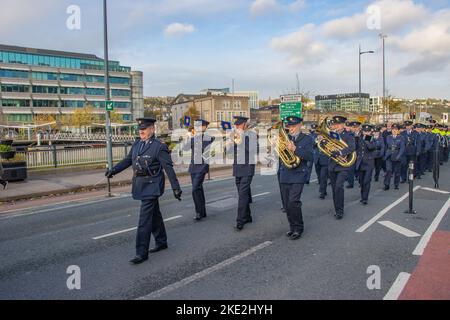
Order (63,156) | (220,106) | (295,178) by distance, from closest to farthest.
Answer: (295,178) → (63,156) → (220,106)

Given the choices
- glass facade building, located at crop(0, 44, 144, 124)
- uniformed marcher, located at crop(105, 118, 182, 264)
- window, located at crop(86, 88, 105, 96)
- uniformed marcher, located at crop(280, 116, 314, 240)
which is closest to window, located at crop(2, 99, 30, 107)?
glass facade building, located at crop(0, 44, 144, 124)

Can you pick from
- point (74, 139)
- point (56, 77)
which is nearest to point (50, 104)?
point (56, 77)

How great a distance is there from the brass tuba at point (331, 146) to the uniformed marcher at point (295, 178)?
175cm

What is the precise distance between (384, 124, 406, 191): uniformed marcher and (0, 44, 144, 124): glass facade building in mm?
84246

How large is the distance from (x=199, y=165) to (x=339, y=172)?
3.15 metres

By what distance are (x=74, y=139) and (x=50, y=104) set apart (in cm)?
3875

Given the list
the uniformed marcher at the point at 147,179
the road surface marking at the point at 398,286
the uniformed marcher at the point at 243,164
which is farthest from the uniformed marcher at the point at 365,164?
the uniformed marcher at the point at 147,179

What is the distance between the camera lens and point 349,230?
734 centimetres

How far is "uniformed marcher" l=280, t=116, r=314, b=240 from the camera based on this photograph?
6.85 metres

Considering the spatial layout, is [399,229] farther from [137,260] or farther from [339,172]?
[137,260]

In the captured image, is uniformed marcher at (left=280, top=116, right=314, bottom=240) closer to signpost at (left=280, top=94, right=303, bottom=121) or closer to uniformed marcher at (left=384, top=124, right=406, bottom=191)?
uniformed marcher at (left=384, top=124, right=406, bottom=191)

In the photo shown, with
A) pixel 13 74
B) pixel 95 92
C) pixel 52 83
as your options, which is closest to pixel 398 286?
pixel 13 74

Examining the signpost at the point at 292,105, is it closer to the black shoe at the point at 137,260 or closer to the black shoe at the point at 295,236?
the black shoe at the point at 295,236

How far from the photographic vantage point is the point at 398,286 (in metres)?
4.65
